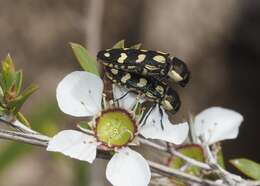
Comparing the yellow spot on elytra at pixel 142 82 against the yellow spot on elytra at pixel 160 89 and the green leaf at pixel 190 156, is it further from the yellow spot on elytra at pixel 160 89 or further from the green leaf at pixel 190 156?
the green leaf at pixel 190 156

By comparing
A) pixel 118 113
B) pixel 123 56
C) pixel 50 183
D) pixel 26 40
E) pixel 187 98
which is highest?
pixel 123 56

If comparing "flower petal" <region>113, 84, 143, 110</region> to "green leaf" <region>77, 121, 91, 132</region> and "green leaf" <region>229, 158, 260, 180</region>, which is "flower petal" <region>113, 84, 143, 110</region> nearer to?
"green leaf" <region>77, 121, 91, 132</region>

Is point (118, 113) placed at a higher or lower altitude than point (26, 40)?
higher

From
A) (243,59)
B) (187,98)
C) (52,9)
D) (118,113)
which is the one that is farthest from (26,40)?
(118,113)

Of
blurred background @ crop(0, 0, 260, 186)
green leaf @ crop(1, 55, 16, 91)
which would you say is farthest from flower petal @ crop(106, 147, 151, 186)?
blurred background @ crop(0, 0, 260, 186)

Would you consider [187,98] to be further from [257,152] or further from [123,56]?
[123,56]
